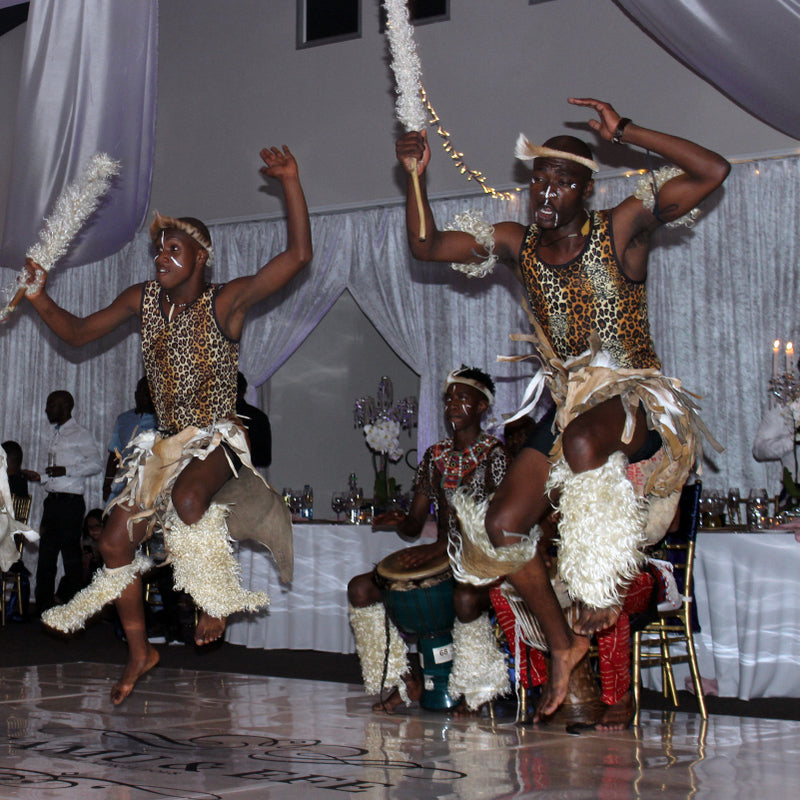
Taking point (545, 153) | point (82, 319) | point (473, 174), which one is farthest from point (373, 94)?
point (545, 153)

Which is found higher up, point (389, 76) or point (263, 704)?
point (389, 76)

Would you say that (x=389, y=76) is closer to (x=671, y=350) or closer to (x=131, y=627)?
(x=671, y=350)

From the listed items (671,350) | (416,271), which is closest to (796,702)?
(671,350)

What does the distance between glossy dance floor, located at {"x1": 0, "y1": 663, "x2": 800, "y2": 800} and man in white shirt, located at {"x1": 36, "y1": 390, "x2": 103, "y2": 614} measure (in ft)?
13.1

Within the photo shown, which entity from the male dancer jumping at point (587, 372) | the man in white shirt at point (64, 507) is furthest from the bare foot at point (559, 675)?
the man in white shirt at point (64, 507)

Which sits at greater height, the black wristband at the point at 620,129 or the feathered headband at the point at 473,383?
the black wristband at the point at 620,129

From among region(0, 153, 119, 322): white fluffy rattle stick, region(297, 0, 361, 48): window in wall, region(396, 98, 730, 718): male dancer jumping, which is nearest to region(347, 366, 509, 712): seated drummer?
region(396, 98, 730, 718): male dancer jumping

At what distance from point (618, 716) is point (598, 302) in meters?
1.58

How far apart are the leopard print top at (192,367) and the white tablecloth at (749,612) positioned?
2.44 meters

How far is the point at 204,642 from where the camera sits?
419 centimetres

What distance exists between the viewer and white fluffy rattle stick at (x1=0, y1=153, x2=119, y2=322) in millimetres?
4836

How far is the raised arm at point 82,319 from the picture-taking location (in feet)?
15.7

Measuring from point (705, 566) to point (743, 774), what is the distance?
2.22m

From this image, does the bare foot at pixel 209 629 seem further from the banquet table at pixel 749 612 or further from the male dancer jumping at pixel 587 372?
the banquet table at pixel 749 612
